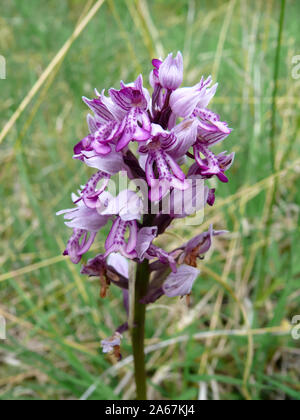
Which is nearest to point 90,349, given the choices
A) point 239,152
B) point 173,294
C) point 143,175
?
point 173,294

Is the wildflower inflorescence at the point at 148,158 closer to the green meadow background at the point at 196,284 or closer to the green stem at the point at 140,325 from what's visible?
the green stem at the point at 140,325

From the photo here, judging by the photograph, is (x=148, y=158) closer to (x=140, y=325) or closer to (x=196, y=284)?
(x=140, y=325)

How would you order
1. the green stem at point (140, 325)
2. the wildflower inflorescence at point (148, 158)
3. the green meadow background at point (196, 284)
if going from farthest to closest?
the green meadow background at point (196, 284)
the green stem at point (140, 325)
the wildflower inflorescence at point (148, 158)

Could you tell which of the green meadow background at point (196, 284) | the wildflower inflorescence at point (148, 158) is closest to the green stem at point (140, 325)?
the wildflower inflorescence at point (148, 158)

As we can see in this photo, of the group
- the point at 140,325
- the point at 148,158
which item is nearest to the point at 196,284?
the point at 140,325

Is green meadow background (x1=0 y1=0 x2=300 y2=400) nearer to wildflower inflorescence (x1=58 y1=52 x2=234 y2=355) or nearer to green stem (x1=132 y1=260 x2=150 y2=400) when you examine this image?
green stem (x1=132 y1=260 x2=150 y2=400)

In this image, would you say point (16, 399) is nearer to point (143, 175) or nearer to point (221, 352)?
point (221, 352)
